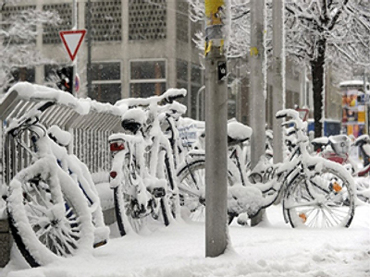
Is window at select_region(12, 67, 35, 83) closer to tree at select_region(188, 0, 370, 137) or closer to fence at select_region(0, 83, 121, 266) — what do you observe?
tree at select_region(188, 0, 370, 137)

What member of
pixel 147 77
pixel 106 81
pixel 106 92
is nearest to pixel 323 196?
pixel 147 77

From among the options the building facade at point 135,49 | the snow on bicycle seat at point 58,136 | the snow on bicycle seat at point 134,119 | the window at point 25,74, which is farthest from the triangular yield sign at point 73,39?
the window at point 25,74

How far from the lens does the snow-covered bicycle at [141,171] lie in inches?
288

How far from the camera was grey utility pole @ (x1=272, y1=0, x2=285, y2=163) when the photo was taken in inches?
440

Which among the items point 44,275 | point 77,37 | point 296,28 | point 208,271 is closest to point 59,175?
point 44,275

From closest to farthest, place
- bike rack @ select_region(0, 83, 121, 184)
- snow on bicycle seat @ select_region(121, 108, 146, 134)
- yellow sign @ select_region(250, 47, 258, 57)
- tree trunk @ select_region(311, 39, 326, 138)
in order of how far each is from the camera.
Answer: bike rack @ select_region(0, 83, 121, 184) → snow on bicycle seat @ select_region(121, 108, 146, 134) → yellow sign @ select_region(250, 47, 258, 57) → tree trunk @ select_region(311, 39, 326, 138)

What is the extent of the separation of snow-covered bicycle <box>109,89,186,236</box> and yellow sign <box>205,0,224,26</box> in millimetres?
1485

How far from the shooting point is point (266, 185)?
348 inches

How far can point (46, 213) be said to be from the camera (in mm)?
5988

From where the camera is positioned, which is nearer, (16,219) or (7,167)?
(16,219)

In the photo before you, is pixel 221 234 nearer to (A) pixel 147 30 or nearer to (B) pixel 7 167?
(B) pixel 7 167

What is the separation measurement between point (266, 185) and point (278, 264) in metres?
2.84

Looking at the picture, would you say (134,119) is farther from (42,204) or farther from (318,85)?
(318,85)

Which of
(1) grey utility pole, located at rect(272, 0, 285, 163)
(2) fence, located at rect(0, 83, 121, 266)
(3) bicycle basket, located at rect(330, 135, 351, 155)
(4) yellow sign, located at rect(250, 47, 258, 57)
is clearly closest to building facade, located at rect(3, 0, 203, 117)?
(3) bicycle basket, located at rect(330, 135, 351, 155)
